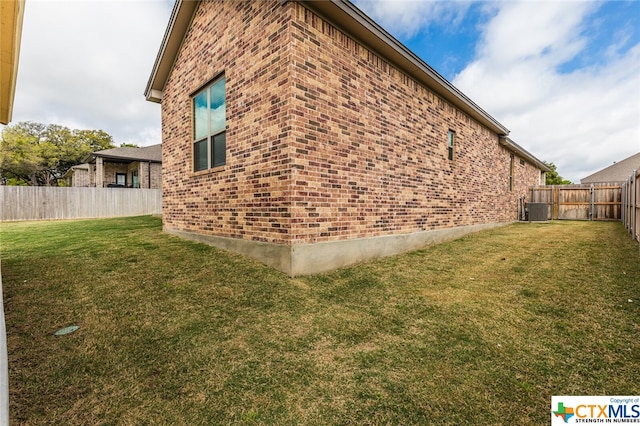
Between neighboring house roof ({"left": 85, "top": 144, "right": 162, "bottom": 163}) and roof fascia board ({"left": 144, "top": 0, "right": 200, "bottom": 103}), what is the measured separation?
1522 centimetres

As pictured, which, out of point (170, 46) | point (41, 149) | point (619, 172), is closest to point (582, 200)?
point (170, 46)

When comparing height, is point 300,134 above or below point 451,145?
below

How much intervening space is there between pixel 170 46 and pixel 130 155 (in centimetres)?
1795

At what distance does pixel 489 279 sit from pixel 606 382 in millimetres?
2566

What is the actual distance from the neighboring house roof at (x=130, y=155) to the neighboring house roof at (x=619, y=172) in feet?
140

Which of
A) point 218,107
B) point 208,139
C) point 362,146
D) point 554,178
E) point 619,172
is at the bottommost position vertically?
point 362,146

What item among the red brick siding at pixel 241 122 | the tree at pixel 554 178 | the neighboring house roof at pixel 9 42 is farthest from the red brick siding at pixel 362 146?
the tree at pixel 554 178

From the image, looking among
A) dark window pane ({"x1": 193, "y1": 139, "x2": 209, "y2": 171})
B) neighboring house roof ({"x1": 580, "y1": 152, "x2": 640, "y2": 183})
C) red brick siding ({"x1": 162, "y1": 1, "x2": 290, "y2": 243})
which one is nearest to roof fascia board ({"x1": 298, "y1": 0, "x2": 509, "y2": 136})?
red brick siding ({"x1": 162, "y1": 1, "x2": 290, "y2": 243})

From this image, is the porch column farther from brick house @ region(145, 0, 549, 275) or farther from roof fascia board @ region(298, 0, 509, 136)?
roof fascia board @ region(298, 0, 509, 136)

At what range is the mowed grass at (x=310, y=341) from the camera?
2021 mm

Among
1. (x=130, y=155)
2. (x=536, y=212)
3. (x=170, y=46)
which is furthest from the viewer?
(x=130, y=155)

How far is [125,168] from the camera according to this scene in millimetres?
23391

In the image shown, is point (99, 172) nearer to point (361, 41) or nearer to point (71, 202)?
point (71, 202)

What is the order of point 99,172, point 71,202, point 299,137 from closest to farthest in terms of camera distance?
point 299,137
point 71,202
point 99,172
